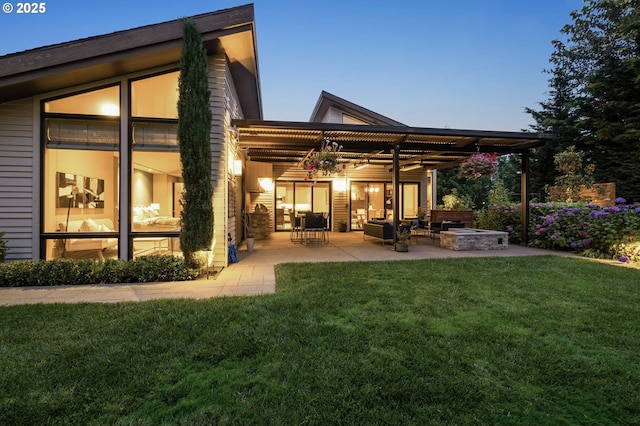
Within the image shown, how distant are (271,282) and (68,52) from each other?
186 inches

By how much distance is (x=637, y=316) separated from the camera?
3424 millimetres

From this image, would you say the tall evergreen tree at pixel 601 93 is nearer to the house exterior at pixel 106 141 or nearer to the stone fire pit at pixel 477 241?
the stone fire pit at pixel 477 241

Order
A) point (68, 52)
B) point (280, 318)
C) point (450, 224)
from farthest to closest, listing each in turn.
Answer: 1. point (450, 224)
2. point (68, 52)
3. point (280, 318)

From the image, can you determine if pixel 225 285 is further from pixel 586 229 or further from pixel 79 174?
pixel 586 229

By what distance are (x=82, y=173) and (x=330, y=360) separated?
5551 mm

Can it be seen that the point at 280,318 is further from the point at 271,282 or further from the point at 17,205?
the point at 17,205

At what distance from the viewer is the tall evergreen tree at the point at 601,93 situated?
48.5ft

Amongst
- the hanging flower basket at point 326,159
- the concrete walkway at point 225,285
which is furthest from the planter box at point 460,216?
the hanging flower basket at point 326,159

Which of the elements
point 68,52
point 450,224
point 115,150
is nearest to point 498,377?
point 115,150

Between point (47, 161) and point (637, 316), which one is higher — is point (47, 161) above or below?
above

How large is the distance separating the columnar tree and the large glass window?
1.46 metres

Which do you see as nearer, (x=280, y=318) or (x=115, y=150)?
(x=280, y=318)

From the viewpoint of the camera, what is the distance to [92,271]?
4906 millimetres

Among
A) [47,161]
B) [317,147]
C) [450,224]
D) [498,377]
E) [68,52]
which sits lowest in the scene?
[498,377]
